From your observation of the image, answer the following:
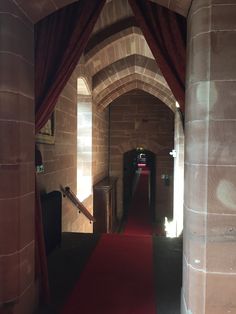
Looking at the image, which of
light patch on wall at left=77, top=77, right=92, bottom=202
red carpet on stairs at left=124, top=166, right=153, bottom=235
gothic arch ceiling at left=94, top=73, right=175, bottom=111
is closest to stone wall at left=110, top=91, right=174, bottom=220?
red carpet on stairs at left=124, top=166, right=153, bottom=235

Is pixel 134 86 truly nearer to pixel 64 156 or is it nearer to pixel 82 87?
pixel 82 87

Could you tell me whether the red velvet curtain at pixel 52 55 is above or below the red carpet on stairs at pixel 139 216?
above

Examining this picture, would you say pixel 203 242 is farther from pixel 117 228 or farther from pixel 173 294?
pixel 117 228

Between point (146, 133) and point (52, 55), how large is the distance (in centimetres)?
668

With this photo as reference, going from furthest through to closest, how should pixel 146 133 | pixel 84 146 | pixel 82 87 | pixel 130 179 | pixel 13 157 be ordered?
pixel 130 179 < pixel 146 133 < pixel 84 146 < pixel 82 87 < pixel 13 157

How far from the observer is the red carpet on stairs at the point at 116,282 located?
7.37 ft

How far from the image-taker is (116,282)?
2646mm

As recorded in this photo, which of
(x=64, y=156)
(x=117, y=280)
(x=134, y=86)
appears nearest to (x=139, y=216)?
(x=134, y=86)

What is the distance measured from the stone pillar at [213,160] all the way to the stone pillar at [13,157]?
110 cm

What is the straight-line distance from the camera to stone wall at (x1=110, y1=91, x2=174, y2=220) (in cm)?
880

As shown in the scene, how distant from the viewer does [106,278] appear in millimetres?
2723

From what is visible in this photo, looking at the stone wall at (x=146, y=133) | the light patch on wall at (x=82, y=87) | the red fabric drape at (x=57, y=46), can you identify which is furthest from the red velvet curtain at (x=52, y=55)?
the stone wall at (x=146, y=133)

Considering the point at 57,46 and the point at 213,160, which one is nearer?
the point at 213,160

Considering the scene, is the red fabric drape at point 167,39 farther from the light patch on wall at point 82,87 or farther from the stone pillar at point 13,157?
the light patch on wall at point 82,87
